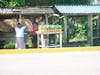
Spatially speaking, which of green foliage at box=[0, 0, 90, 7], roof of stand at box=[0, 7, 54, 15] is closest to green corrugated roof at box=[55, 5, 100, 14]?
roof of stand at box=[0, 7, 54, 15]

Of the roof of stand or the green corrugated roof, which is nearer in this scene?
the roof of stand

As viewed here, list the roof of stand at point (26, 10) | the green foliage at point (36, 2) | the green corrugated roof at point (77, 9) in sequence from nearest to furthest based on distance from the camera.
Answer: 1. the roof of stand at point (26, 10)
2. the green corrugated roof at point (77, 9)
3. the green foliage at point (36, 2)

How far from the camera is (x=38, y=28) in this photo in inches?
735

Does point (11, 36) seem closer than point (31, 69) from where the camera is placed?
No

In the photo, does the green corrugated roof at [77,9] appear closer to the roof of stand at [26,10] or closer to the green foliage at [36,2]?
the roof of stand at [26,10]

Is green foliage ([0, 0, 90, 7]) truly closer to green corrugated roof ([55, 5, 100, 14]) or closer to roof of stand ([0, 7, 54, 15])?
green corrugated roof ([55, 5, 100, 14])

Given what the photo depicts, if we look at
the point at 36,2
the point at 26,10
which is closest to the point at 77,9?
the point at 26,10

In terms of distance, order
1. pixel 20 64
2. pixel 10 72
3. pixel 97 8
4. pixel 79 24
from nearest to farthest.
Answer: pixel 10 72, pixel 20 64, pixel 97 8, pixel 79 24

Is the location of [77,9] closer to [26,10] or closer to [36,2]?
[26,10]

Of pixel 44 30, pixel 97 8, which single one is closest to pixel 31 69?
pixel 44 30

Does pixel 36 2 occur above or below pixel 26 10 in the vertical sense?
above

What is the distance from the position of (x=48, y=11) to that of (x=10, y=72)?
10400 mm

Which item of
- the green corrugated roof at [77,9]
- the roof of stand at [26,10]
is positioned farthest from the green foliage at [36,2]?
the roof of stand at [26,10]

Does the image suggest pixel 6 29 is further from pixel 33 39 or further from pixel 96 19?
pixel 96 19
